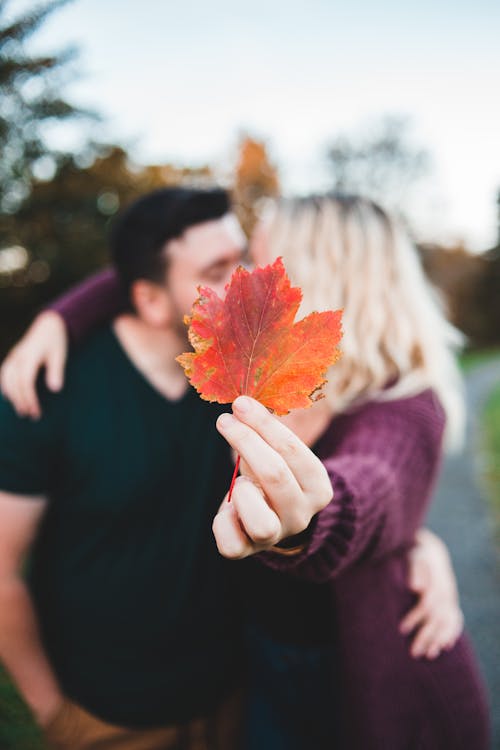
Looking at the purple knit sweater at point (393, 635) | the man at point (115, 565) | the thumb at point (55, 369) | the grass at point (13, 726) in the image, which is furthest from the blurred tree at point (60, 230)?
the grass at point (13, 726)

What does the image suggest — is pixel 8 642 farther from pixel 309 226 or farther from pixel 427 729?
pixel 309 226

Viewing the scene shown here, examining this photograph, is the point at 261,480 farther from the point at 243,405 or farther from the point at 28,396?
the point at 28,396

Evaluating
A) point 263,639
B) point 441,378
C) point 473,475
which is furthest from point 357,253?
point 473,475

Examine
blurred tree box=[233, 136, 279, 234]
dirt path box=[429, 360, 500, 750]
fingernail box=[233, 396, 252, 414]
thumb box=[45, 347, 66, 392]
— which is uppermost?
fingernail box=[233, 396, 252, 414]

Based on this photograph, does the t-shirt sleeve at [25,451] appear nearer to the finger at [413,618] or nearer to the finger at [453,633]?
the finger at [413,618]

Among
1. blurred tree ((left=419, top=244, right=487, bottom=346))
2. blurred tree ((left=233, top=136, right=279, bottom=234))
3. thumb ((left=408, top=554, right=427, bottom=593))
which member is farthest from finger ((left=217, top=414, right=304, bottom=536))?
blurred tree ((left=419, top=244, right=487, bottom=346))

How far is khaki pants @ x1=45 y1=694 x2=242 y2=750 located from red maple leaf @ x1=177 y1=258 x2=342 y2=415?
147cm

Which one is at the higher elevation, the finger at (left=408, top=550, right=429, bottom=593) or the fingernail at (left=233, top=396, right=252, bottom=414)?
the fingernail at (left=233, top=396, right=252, bottom=414)

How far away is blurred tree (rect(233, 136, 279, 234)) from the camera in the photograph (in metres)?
17.8

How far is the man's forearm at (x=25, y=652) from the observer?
4.81 ft

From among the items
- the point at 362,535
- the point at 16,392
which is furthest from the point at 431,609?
the point at 16,392

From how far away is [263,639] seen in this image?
1.49m

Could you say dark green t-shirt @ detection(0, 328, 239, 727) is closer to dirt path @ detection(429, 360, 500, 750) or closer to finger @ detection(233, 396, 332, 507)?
finger @ detection(233, 396, 332, 507)

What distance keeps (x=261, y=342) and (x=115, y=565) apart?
1.16m
